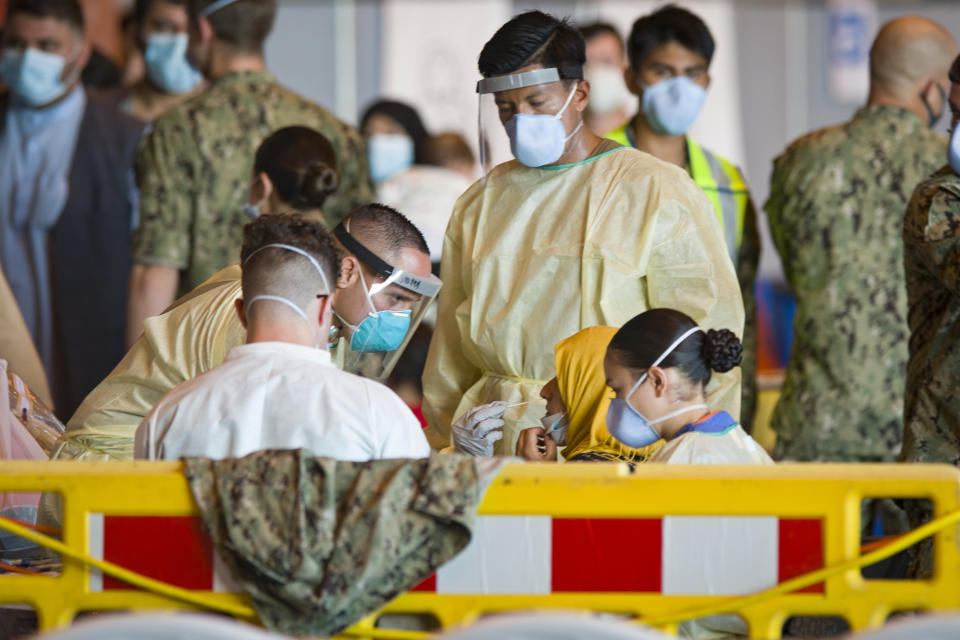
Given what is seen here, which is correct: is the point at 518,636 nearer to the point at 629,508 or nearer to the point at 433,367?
the point at 629,508

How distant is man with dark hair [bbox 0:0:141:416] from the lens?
5.46 meters

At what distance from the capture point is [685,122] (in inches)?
172

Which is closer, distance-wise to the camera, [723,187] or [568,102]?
[568,102]

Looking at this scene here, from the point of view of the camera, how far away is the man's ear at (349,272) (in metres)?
3.11

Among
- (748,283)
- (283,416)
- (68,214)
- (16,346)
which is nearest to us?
(283,416)

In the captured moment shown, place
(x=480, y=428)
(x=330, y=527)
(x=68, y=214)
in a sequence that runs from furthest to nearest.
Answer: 1. (x=68, y=214)
2. (x=480, y=428)
3. (x=330, y=527)

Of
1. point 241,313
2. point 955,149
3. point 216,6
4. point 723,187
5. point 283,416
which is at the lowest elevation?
point 283,416

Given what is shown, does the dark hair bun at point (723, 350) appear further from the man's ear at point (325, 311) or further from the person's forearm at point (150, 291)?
the person's forearm at point (150, 291)

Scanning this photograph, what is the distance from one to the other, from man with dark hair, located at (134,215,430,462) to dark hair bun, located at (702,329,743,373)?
2.27 feet

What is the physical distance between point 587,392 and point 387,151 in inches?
156

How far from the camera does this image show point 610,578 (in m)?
2.23

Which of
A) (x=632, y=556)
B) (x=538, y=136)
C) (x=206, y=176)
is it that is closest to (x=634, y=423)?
(x=632, y=556)

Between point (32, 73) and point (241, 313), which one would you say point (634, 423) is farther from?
point (32, 73)

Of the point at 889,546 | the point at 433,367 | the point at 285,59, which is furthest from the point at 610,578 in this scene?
the point at 285,59
